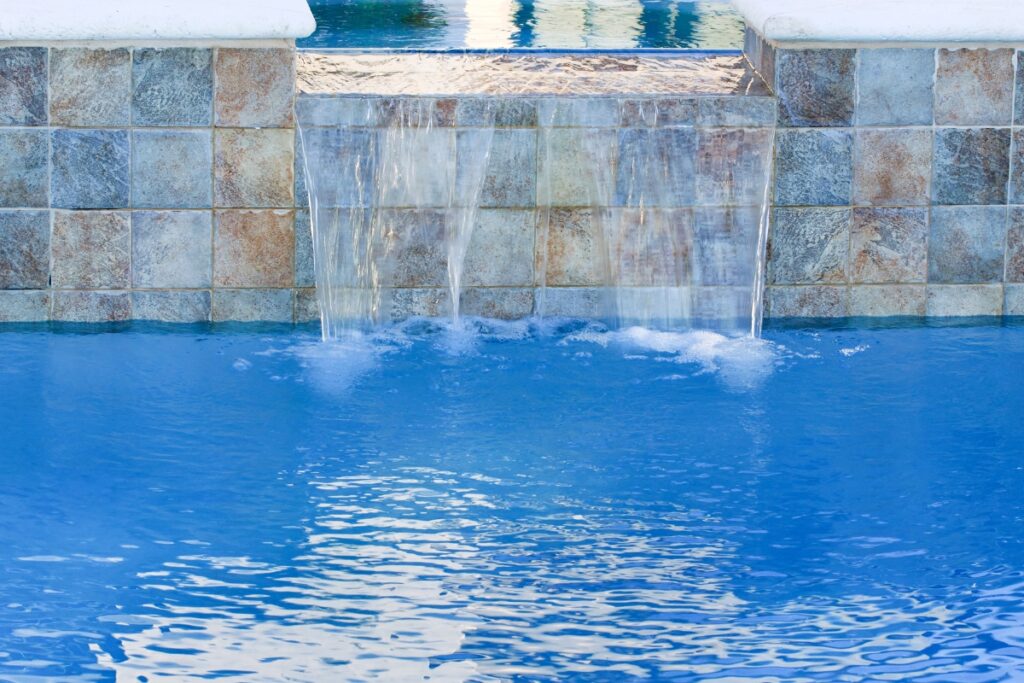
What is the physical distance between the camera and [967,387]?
4844 mm

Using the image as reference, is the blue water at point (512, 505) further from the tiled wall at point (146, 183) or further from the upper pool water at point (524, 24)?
the upper pool water at point (524, 24)

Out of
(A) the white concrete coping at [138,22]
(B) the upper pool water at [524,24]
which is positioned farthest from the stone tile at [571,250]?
(B) the upper pool water at [524,24]

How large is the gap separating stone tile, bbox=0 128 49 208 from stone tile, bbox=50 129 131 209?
25 mm

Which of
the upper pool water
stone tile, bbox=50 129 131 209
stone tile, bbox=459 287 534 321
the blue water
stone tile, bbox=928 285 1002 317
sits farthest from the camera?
the upper pool water

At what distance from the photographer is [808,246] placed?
533cm

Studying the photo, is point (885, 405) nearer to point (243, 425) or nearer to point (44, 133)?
point (243, 425)

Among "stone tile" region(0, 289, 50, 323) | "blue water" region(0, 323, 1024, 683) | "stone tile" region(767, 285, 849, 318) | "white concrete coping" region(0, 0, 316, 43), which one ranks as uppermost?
"white concrete coping" region(0, 0, 316, 43)

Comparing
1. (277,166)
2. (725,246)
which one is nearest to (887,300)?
(725,246)

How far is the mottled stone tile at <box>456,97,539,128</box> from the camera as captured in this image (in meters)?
5.15

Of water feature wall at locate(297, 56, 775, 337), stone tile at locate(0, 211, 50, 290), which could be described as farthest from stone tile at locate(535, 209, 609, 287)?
stone tile at locate(0, 211, 50, 290)

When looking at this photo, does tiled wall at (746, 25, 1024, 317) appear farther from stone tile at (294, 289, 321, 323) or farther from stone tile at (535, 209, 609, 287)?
stone tile at (294, 289, 321, 323)

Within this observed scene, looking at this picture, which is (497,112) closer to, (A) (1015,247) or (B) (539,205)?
(B) (539,205)

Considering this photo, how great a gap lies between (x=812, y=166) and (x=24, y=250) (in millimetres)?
2310

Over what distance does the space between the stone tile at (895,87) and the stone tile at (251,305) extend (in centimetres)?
178
